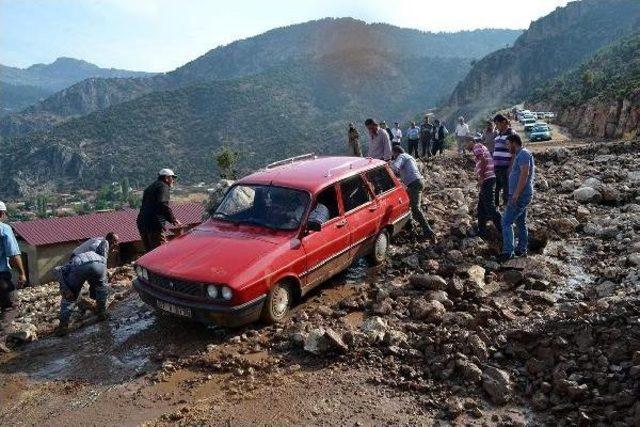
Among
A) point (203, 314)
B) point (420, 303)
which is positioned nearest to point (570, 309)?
point (420, 303)

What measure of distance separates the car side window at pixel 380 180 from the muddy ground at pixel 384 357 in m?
1.08

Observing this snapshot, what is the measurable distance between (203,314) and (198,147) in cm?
11192

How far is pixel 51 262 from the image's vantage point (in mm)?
24094

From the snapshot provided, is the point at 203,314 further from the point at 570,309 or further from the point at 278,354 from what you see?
the point at 570,309

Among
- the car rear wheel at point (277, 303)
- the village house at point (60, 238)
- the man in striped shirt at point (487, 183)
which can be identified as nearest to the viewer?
the car rear wheel at point (277, 303)

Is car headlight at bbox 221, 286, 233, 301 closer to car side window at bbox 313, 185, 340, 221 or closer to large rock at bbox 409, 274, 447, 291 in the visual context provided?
car side window at bbox 313, 185, 340, 221

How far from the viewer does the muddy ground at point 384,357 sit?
435 cm

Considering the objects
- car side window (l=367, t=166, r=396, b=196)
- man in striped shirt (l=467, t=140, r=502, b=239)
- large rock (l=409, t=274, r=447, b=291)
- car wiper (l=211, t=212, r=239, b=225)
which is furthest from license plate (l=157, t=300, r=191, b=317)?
man in striped shirt (l=467, t=140, r=502, b=239)

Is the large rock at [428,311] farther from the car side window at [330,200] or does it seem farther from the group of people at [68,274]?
the group of people at [68,274]

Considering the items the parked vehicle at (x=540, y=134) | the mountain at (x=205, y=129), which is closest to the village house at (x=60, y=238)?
the parked vehicle at (x=540, y=134)

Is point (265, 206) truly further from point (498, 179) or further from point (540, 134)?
point (540, 134)

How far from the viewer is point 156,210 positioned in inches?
307

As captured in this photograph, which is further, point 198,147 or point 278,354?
point 198,147

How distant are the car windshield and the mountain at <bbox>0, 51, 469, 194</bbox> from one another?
86.4 meters
